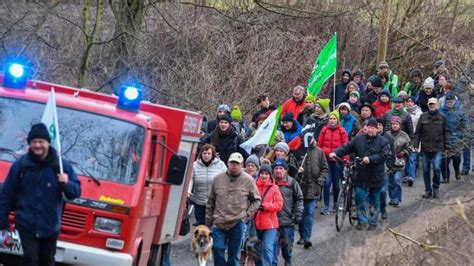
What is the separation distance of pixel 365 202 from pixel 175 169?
23.7ft

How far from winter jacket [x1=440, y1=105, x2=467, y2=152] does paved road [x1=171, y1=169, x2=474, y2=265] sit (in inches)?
33.5

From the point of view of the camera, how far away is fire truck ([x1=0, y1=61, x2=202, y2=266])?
1101 centimetres

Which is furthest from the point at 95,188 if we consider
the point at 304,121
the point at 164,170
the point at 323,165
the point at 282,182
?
the point at 304,121

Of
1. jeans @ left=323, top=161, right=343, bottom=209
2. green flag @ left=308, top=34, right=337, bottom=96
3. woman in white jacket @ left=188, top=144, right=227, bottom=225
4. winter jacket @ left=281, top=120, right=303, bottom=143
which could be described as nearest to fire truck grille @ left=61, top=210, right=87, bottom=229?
woman in white jacket @ left=188, top=144, right=227, bottom=225

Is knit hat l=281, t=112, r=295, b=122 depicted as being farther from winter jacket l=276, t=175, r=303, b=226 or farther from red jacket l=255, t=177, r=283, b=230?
red jacket l=255, t=177, r=283, b=230

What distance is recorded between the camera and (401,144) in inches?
816

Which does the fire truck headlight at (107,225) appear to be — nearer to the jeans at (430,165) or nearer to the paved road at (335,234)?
the paved road at (335,234)

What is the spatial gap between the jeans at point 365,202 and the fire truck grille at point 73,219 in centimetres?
798

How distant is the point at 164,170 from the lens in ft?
41.3

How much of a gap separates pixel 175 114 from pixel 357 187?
638 centimetres

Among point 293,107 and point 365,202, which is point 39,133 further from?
point 293,107

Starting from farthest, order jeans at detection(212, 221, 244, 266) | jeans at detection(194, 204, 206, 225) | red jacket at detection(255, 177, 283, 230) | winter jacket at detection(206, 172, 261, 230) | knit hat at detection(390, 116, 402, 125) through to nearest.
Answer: knit hat at detection(390, 116, 402, 125) → jeans at detection(194, 204, 206, 225) → red jacket at detection(255, 177, 283, 230) → jeans at detection(212, 221, 244, 266) → winter jacket at detection(206, 172, 261, 230)

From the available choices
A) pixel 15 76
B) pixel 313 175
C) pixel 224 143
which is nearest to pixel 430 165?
pixel 313 175

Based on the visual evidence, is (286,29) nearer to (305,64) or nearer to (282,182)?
(305,64)
